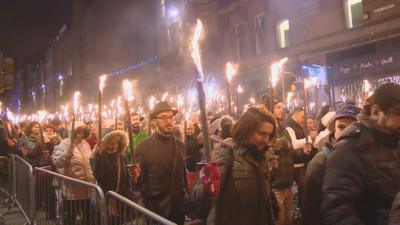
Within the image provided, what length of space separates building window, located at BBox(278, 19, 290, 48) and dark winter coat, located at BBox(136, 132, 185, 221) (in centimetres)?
1593

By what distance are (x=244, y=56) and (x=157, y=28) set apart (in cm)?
1044

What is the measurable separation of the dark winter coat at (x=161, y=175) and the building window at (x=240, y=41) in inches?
706

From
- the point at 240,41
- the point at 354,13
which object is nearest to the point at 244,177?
the point at 354,13

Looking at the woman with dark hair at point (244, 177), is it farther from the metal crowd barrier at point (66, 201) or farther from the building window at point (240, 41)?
the building window at point (240, 41)

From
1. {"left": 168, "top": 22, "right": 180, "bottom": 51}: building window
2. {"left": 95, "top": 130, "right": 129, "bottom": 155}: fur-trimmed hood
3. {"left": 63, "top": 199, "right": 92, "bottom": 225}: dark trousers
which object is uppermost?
{"left": 168, "top": 22, "right": 180, "bottom": 51}: building window

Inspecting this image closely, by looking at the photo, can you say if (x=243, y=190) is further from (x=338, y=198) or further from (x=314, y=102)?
(x=314, y=102)

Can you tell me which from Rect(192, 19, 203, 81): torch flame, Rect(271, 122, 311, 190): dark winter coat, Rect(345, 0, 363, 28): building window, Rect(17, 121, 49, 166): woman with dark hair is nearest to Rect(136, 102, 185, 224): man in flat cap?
Rect(271, 122, 311, 190): dark winter coat

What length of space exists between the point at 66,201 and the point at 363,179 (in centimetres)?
453

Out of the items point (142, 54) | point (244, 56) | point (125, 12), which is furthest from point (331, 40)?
point (125, 12)

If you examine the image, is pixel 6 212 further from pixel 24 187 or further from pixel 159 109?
pixel 159 109

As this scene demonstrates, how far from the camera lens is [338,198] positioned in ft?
8.89

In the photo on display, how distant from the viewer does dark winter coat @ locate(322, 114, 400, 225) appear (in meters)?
2.68

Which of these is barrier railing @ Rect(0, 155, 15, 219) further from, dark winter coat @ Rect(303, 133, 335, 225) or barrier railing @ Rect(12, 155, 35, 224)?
dark winter coat @ Rect(303, 133, 335, 225)

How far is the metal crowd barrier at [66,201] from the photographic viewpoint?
501cm
